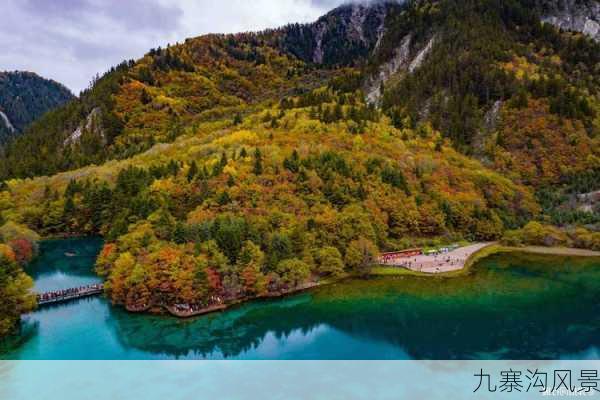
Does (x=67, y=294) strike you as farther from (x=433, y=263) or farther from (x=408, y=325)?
(x=433, y=263)

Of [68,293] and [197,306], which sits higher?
[68,293]

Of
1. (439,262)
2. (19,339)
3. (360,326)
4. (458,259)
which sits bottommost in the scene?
(360,326)

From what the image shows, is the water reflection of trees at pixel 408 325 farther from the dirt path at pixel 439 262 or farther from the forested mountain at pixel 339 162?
the dirt path at pixel 439 262

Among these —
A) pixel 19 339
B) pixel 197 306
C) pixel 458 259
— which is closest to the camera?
pixel 19 339

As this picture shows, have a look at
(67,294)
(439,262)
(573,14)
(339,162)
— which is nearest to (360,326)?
(439,262)

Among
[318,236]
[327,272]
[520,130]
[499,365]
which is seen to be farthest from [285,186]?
[520,130]

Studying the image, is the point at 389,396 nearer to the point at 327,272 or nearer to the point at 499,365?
the point at 499,365
